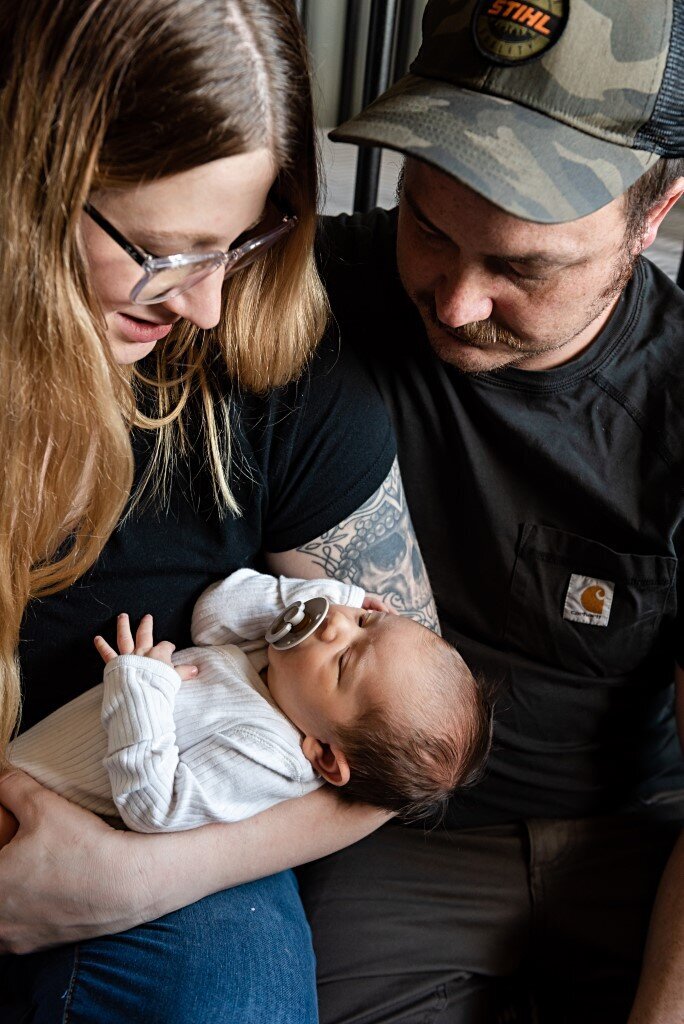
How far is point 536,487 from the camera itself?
176cm

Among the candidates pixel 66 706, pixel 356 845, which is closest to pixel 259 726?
pixel 66 706

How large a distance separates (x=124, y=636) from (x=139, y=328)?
1.54ft

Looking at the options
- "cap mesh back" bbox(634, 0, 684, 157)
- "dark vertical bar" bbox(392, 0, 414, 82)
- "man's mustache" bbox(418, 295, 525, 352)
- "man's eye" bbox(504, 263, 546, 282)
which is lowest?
"man's mustache" bbox(418, 295, 525, 352)

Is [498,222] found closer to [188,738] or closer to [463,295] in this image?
[463,295]

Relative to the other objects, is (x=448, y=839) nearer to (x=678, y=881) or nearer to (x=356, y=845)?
(x=356, y=845)

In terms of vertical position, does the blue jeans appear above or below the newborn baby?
below

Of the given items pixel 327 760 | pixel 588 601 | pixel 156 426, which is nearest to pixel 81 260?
pixel 156 426

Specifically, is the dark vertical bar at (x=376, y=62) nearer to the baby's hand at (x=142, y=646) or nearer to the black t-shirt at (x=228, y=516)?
the black t-shirt at (x=228, y=516)

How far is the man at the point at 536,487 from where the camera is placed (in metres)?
1.43

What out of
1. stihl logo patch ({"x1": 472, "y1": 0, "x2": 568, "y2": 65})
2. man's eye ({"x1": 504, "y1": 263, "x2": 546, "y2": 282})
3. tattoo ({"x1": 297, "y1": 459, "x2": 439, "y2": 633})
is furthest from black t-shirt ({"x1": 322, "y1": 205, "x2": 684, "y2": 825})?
stihl logo patch ({"x1": 472, "y1": 0, "x2": 568, "y2": 65})

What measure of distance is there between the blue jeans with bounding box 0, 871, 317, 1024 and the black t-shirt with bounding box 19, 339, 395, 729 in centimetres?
39

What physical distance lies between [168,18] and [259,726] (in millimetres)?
973

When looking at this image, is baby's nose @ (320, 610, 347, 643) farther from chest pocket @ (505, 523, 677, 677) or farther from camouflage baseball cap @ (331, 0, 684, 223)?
camouflage baseball cap @ (331, 0, 684, 223)

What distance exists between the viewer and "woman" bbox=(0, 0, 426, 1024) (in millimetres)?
1174
